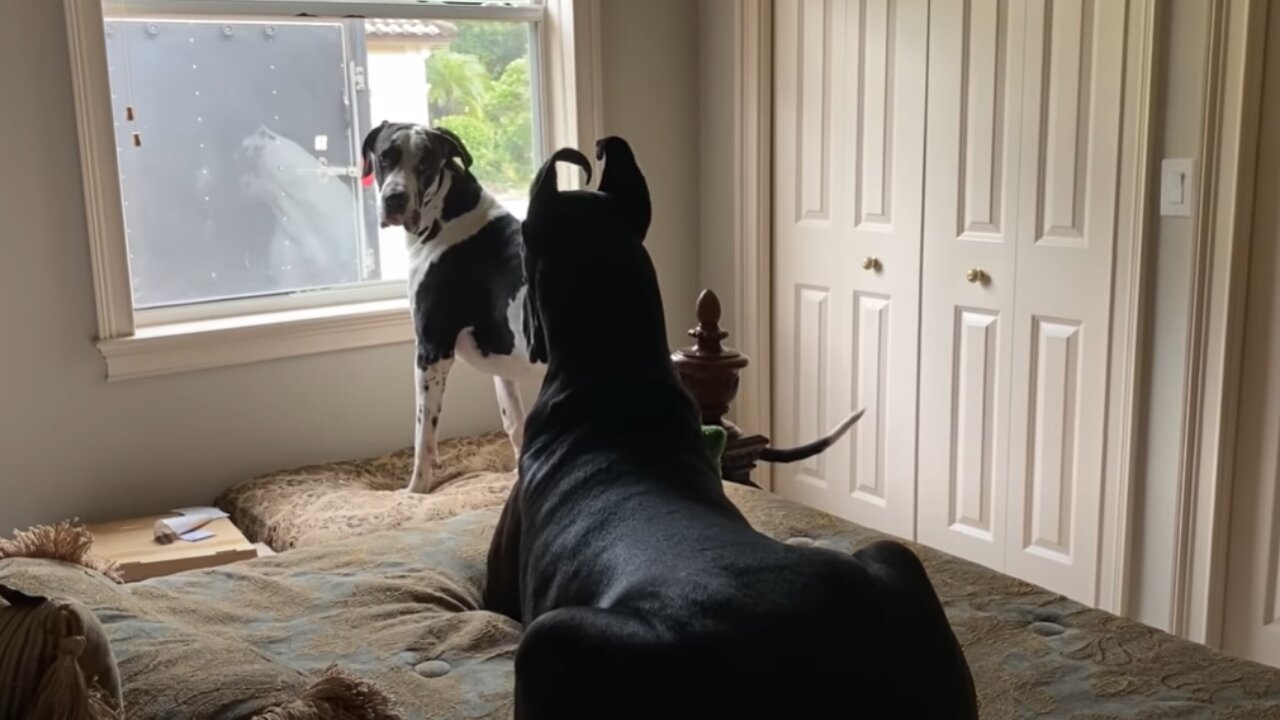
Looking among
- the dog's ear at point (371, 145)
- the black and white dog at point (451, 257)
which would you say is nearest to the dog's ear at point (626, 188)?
the black and white dog at point (451, 257)

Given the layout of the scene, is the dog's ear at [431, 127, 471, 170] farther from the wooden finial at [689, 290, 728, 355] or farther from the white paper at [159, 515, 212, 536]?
the white paper at [159, 515, 212, 536]

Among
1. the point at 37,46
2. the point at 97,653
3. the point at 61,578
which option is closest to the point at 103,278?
the point at 37,46

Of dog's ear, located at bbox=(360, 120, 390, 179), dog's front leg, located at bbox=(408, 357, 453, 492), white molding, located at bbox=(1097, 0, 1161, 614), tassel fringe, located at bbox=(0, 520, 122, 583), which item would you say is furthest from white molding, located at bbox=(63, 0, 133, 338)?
white molding, located at bbox=(1097, 0, 1161, 614)

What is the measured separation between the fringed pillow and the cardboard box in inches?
52.3

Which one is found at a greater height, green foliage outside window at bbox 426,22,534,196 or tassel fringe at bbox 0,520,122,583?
green foliage outside window at bbox 426,22,534,196

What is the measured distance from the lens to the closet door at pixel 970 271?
300 cm

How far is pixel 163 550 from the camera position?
269 centimetres

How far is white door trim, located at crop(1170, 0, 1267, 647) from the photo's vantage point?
8.14ft

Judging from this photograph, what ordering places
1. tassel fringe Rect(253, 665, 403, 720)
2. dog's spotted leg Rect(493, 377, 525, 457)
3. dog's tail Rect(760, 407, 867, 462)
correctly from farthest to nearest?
dog's spotted leg Rect(493, 377, 525, 457) < dog's tail Rect(760, 407, 867, 462) < tassel fringe Rect(253, 665, 403, 720)

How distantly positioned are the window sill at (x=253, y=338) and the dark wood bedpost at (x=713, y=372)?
53.3 inches

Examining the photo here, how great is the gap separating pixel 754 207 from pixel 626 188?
7.12ft

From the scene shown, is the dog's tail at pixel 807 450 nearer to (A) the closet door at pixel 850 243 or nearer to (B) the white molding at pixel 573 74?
(A) the closet door at pixel 850 243

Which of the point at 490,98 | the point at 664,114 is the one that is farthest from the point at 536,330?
the point at 664,114

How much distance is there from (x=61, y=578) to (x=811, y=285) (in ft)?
7.83
